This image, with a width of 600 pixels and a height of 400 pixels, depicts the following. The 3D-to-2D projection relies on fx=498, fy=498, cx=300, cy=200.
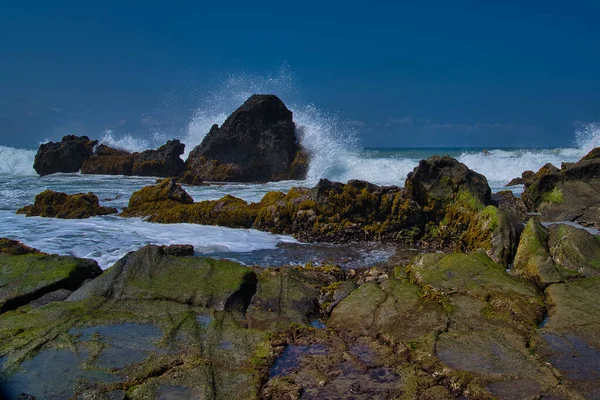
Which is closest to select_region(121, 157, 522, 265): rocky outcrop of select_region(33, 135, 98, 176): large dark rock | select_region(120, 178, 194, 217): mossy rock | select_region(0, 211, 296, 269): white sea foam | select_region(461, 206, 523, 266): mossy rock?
select_region(461, 206, 523, 266): mossy rock

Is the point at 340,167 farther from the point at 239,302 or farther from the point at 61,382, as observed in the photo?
the point at 61,382

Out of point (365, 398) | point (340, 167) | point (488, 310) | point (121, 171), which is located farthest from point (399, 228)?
point (121, 171)

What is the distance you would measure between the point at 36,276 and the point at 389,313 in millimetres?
4885

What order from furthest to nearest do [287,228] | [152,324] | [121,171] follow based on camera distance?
[121,171], [287,228], [152,324]

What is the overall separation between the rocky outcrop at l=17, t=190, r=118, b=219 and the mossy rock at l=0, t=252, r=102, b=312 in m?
7.55

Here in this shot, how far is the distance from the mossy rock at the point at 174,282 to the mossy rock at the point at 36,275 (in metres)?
0.55

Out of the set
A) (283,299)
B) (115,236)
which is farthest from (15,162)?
(283,299)

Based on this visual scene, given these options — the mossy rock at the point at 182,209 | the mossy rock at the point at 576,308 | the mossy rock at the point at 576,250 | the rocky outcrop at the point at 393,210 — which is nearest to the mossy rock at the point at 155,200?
the mossy rock at the point at 182,209

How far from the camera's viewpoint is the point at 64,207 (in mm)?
15211

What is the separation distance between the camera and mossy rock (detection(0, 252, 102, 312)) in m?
6.59

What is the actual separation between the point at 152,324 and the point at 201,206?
8.71m

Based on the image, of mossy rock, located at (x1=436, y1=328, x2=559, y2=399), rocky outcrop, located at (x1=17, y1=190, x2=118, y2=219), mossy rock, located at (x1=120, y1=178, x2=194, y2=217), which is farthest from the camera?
mossy rock, located at (x1=120, y1=178, x2=194, y2=217)

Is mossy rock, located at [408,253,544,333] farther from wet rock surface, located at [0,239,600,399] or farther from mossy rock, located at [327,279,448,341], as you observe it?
mossy rock, located at [327,279,448,341]

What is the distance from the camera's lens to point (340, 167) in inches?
1115
